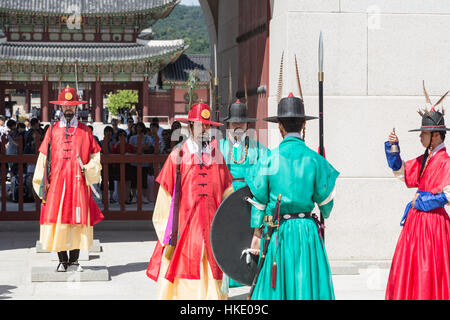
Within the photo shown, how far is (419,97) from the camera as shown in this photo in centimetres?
812

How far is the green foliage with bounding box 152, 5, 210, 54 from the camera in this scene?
315ft

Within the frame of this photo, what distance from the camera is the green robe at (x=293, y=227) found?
14.6ft

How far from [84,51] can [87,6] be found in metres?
2.54

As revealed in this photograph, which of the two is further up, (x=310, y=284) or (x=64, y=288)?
(x=310, y=284)

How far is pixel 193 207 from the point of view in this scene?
218 inches

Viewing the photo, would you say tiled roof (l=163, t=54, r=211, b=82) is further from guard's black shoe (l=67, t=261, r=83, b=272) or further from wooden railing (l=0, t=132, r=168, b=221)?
guard's black shoe (l=67, t=261, r=83, b=272)

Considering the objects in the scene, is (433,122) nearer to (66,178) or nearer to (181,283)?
(181,283)

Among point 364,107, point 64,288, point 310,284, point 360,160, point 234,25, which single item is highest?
point 234,25

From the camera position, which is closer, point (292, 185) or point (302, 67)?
point (292, 185)

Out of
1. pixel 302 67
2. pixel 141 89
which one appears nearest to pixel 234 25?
pixel 302 67

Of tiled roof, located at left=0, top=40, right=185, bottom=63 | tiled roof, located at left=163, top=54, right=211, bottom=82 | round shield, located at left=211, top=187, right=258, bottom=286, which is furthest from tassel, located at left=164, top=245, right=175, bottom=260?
tiled roof, located at left=163, top=54, right=211, bottom=82

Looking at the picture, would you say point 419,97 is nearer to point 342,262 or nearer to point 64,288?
point 342,262

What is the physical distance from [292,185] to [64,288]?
334 cm
